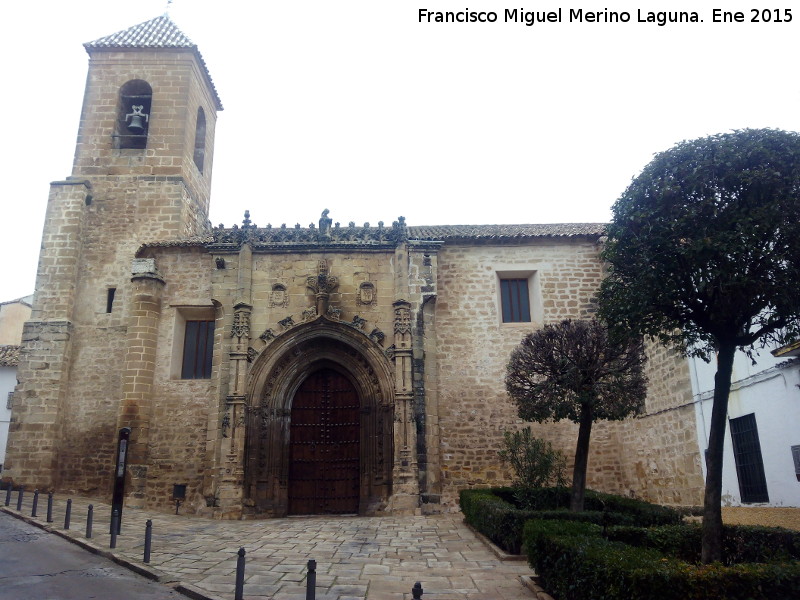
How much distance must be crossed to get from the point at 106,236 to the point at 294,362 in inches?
302

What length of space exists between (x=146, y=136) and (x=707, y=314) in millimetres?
18175

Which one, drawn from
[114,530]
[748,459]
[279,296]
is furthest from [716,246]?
[279,296]

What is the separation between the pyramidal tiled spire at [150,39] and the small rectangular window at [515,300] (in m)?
13.2

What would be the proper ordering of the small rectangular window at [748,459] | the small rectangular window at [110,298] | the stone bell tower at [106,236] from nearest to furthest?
the small rectangular window at [748,459], the stone bell tower at [106,236], the small rectangular window at [110,298]

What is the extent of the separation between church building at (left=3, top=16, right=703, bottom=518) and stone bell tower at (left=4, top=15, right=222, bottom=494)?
7cm

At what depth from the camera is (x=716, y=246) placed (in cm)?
693

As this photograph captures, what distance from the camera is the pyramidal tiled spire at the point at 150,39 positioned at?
20688 mm

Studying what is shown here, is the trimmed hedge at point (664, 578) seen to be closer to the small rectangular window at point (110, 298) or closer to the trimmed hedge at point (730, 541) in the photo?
the trimmed hedge at point (730, 541)

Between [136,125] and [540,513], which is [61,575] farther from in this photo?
[136,125]

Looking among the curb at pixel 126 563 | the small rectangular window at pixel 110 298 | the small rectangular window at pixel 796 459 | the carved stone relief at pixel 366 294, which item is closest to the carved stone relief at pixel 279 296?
the carved stone relief at pixel 366 294

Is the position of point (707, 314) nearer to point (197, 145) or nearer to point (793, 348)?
point (793, 348)

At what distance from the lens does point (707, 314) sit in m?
7.52

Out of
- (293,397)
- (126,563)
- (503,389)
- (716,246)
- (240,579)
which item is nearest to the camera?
(716,246)

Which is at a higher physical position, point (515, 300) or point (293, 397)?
point (515, 300)
